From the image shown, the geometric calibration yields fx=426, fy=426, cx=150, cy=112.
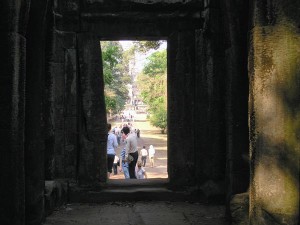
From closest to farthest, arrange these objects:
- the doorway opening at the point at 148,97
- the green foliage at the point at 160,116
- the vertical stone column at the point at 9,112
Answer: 1. the vertical stone column at the point at 9,112
2. the doorway opening at the point at 148,97
3. the green foliage at the point at 160,116

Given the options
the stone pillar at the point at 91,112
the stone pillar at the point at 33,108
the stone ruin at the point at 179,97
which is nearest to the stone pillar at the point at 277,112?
the stone ruin at the point at 179,97

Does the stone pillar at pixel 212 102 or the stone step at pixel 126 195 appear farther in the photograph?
the stone step at pixel 126 195

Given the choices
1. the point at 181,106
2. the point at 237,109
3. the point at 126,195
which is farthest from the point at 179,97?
the point at 237,109

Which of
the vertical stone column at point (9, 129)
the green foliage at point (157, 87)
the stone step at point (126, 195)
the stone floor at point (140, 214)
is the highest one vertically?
the green foliage at point (157, 87)

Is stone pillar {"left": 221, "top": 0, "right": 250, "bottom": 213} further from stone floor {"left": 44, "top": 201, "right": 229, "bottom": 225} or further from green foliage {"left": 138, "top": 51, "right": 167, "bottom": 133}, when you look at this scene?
green foliage {"left": 138, "top": 51, "right": 167, "bottom": 133}

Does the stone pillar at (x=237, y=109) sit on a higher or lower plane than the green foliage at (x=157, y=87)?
lower

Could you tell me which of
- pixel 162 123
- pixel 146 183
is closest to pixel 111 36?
pixel 146 183

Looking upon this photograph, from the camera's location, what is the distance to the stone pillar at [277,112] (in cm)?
312

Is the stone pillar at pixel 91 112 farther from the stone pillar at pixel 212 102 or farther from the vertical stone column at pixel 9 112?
the vertical stone column at pixel 9 112

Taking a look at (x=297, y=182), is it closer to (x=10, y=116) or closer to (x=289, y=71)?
(x=289, y=71)

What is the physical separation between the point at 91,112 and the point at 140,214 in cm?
195

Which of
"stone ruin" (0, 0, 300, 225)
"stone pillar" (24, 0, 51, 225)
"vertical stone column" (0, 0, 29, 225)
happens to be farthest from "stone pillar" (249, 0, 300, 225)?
"stone pillar" (24, 0, 51, 225)

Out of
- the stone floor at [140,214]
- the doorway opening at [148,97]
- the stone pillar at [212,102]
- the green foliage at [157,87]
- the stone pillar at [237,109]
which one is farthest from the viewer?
the green foliage at [157,87]

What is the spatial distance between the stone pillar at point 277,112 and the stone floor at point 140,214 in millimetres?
2026
